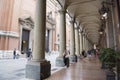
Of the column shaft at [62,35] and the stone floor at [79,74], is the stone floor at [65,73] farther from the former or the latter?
the column shaft at [62,35]

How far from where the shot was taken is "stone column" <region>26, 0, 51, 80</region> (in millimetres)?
5305

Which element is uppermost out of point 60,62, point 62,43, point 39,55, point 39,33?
point 39,33

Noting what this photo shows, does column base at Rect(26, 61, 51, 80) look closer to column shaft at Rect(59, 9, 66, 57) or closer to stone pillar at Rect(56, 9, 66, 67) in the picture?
stone pillar at Rect(56, 9, 66, 67)

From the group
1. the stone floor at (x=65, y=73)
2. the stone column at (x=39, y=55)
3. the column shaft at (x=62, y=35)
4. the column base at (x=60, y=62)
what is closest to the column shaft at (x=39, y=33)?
the stone column at (x=39, y=55)

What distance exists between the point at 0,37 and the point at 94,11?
1158cm

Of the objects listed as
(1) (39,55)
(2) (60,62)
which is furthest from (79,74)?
(2) (60,62)

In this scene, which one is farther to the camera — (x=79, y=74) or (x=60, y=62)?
(x=60, y=62)

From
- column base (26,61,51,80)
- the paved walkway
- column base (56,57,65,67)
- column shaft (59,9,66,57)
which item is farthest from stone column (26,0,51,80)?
column shaft (59,9,66,57)

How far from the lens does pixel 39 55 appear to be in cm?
556

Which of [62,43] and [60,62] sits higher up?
[62,43]

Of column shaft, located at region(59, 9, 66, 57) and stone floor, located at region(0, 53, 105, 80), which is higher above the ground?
column shaft, located at region(59, 9, 66, 57)

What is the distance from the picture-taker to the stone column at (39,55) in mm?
5305

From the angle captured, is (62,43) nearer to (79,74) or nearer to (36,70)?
(79,74)

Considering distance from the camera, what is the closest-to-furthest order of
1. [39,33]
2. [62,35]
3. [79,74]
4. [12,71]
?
1. [39,33]
2. [79,74]
3. [12,71]
4. [62,35]
